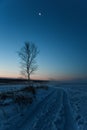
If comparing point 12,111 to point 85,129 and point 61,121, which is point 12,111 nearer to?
point 61,121

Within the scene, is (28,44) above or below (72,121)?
above

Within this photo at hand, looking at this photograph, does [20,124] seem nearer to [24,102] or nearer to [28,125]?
[28,125]

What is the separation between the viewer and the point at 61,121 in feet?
32.5

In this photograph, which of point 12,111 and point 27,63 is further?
point 27,63

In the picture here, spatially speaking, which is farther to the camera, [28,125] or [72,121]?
[72,121]

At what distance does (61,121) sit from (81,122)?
92 centimetres

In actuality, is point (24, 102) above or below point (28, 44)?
below

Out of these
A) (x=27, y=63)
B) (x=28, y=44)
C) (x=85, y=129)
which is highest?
(x=28, y=44)

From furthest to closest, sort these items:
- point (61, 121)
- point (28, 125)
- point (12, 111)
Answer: point (12, 111) < point (61, 121) < point (28, 125)

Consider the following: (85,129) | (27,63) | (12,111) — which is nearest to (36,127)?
(85,129)

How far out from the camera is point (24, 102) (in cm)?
1622

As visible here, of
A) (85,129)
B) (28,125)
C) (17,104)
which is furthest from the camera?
(17,104)

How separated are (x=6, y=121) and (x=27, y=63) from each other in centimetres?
4226

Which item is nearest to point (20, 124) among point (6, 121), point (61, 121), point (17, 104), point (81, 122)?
point (6, 121)
